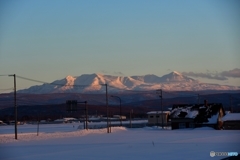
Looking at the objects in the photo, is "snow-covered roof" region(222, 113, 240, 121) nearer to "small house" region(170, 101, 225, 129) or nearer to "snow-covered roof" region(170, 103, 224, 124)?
"small house" region(170, 101, 225, 129)

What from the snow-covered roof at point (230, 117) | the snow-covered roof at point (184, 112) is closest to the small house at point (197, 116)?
the snow-covered roof at point (184, 112)

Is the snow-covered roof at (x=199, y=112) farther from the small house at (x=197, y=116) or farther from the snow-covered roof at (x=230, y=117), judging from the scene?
the snow-covered roof at (x=230, y=117)

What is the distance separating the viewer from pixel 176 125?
67500 millimetres

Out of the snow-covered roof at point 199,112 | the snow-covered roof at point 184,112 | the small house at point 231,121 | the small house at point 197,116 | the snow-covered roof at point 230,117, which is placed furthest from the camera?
the snow-covered roof at point 230,117

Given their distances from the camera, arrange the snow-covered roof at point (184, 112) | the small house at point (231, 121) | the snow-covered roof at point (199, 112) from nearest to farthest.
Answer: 1. the small house at point (231, 121)
2. the snow-covered roof at point (199, 112)
3. the snow-covered roof at point (184, 112)

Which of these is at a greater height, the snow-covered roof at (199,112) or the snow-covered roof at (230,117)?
the snow-covered roof at (199,112)

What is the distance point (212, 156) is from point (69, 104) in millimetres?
40422

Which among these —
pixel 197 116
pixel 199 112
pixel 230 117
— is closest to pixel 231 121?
pixel 230 117

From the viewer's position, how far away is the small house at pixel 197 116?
214ft

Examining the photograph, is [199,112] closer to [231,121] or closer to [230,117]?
[231,121]

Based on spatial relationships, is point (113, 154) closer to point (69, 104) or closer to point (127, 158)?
point (127, 158)

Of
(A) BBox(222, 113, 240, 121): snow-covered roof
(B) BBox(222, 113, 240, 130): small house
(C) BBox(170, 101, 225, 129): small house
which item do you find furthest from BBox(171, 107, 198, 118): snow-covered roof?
(A) BBox(222, 113, 240, 121): snow-covered roof

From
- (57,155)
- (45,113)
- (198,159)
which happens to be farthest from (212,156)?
(45,113)

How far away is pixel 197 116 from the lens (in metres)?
66.6
